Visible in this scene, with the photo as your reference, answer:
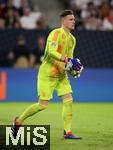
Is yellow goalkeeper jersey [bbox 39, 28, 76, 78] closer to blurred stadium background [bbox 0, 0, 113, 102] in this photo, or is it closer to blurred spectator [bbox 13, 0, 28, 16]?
blurred stadium background [bbox 0, 0, 113, 102]

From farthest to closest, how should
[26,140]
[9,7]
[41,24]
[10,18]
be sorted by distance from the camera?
[41,24] < [9,7] < [10,18] < [26,140]

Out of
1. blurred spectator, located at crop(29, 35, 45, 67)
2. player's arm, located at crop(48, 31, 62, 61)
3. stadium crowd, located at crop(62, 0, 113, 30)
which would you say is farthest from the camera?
stadium crowd, located at crop(62, 0, 113, 30)

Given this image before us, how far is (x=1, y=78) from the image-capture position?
19062 millimetres

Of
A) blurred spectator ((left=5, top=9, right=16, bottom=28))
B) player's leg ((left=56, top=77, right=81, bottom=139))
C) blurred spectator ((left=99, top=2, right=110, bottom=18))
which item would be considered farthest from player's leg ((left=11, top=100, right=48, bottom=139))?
blurred spectator ((left=99, top=2, right=110, bottom=18))

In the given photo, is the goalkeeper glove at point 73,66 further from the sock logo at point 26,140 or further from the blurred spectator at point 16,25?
the blurred spectator at point 16,25

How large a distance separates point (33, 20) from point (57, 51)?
10129mm

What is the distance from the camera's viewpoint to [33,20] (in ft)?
69.5

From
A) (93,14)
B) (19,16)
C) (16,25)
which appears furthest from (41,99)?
(93,14)

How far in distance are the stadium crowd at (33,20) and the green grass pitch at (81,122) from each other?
180 cm

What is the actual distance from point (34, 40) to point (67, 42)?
28.4 ft

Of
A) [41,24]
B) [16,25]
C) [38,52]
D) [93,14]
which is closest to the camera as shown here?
[38,52]

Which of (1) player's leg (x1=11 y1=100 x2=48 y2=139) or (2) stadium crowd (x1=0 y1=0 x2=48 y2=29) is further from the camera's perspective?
(2) stadium crowd (x1=0 y1=0 x2=48 y2=29)

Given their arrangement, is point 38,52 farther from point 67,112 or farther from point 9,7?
point 67,112

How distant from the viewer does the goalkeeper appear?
11062 millimetres
